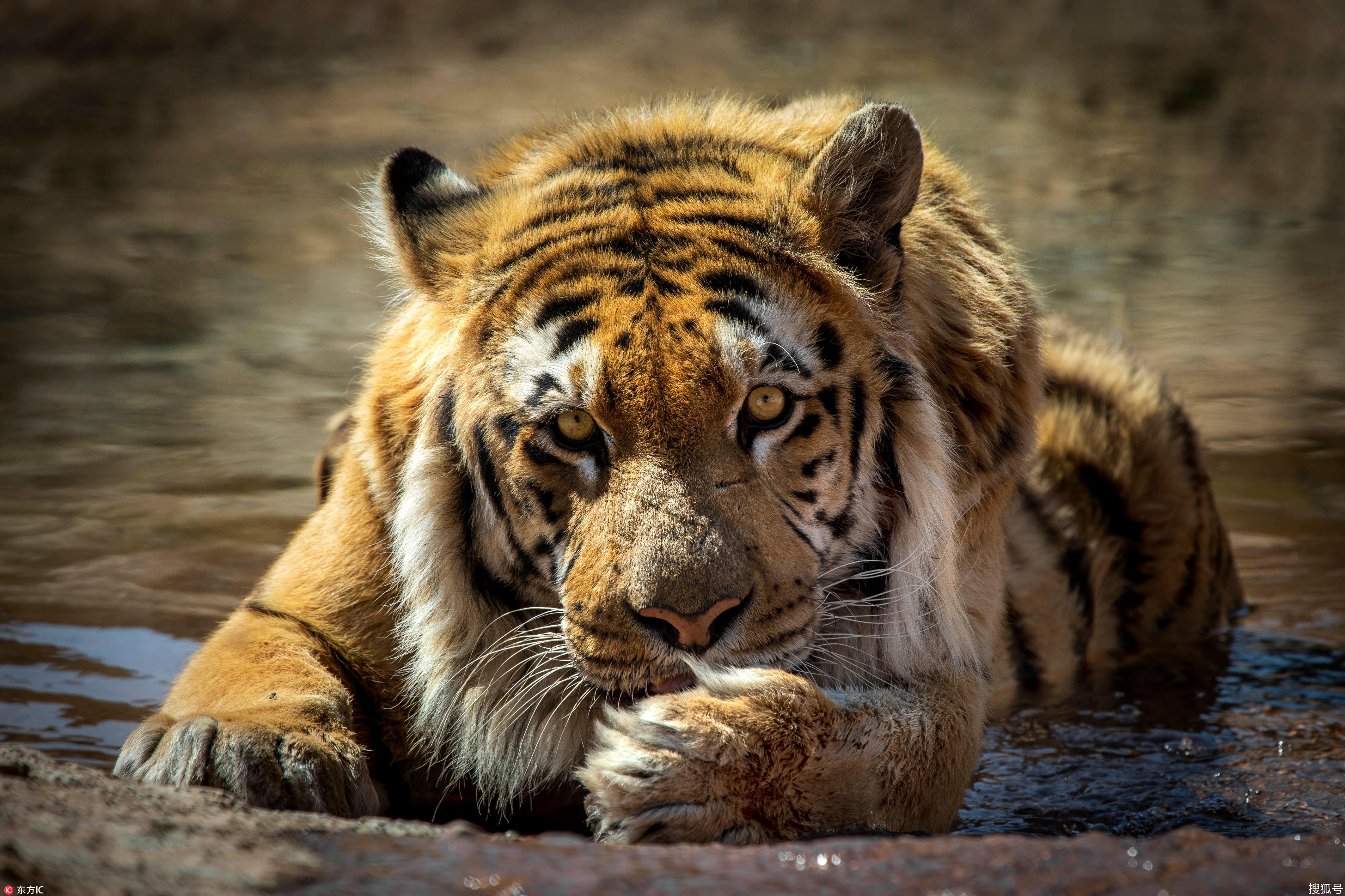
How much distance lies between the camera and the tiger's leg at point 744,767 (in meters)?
1.84

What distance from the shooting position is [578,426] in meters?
2.03

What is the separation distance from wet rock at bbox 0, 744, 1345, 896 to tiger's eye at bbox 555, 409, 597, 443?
0.64m

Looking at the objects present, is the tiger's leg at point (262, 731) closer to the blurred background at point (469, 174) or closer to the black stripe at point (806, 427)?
the blurred background at point (469, 174)

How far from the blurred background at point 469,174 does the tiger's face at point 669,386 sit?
1.42ft

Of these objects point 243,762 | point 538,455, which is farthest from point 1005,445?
point 243,762

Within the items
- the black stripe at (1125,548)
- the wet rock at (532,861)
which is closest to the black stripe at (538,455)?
the wet rock at (532,861)

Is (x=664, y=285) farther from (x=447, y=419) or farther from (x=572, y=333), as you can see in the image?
(x=447, y=419)

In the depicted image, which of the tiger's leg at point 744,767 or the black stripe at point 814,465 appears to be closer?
the tiger's leg at point 744,767

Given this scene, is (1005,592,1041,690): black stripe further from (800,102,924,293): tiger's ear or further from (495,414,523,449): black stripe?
(495,414,523,449): black stripe

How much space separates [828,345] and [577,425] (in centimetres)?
42

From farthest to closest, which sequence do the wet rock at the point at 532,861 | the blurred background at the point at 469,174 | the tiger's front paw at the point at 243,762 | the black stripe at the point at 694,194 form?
the blurred background at the point at 469,174, the black stripe at the point at 694,194, the tiger's front paw at the point at 243,762, the wet rock at the point at 532,861

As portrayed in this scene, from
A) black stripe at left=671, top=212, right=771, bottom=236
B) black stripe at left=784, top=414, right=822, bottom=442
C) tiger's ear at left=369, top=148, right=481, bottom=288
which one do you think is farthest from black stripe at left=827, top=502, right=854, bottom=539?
tiger's ear at left=369, top=148, right=481, bottom=288

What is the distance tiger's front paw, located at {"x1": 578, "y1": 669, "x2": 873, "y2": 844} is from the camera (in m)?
1.84

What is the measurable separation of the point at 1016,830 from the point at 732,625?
670 mm
